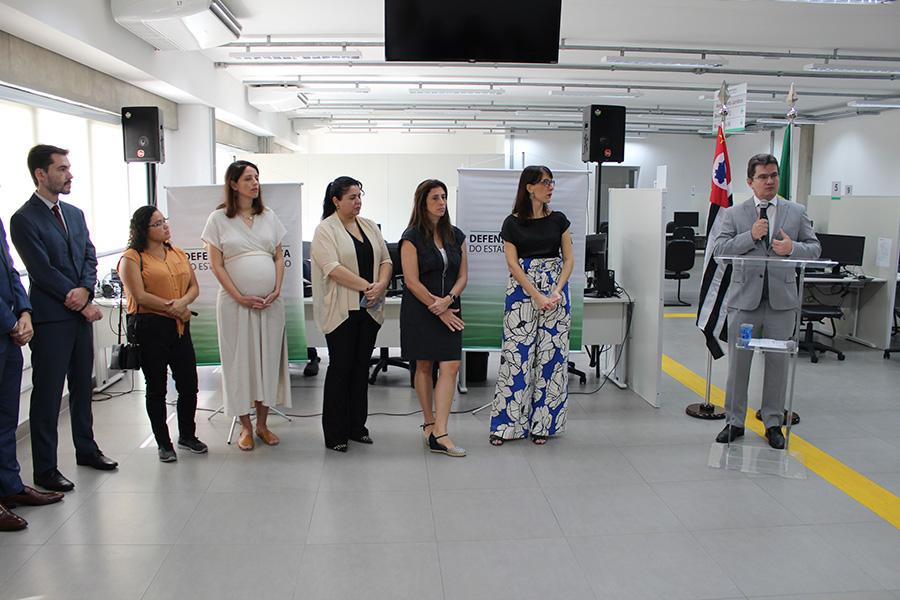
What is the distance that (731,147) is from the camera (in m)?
19.1

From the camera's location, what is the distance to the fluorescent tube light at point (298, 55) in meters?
8.45

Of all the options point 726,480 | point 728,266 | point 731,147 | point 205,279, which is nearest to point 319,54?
point 205,279

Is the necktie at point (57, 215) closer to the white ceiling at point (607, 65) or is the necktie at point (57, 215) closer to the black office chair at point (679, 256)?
the white ceiling at point (607, 65)

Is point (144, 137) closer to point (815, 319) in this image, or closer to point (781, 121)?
point (815, 319)

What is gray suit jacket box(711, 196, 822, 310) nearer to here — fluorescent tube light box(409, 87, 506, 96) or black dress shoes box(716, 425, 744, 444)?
black dress shoes box(716, 425, 744, 444)

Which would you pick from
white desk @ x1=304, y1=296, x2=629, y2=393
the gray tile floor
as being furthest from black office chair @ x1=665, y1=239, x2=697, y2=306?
the gray tile floor

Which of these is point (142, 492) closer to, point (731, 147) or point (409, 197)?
point (409, 197)

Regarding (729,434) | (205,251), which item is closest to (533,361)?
(729,434)

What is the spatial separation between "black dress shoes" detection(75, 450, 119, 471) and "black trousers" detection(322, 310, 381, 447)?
116 centimetres

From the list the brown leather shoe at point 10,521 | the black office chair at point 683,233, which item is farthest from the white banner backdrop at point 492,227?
the black office chair at point 683,233

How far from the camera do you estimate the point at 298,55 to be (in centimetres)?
857

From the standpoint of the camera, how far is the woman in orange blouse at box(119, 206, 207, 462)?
12.5 feet

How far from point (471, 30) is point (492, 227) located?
1348 millimetres

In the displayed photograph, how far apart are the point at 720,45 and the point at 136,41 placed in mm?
6590
